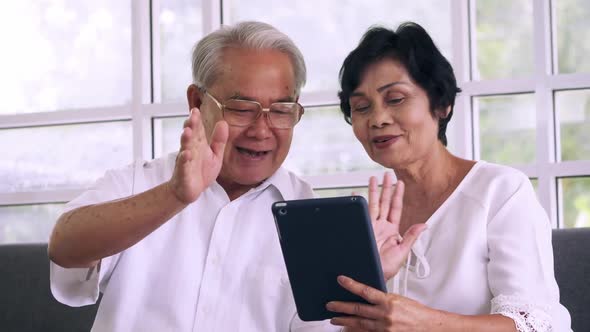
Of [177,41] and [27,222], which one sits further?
[27,222]

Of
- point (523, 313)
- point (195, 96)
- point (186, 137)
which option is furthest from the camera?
point (195, 96)

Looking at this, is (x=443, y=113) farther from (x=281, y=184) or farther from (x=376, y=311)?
(x=376, y=311)

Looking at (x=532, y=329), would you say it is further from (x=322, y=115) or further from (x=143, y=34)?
(x=143, y=34)

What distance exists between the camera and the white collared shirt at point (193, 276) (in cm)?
209

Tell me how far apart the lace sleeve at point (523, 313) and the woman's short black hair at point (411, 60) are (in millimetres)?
604

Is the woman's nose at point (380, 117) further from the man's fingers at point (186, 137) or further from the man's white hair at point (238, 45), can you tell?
the man's fingers at point (186, 137)

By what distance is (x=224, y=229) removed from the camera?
2180 millimetres

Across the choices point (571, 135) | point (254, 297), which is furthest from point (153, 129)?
point (254, 297)

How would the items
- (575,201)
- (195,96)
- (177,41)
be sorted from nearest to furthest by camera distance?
1. (195,96)
2. (575,201)
3. (177,41)

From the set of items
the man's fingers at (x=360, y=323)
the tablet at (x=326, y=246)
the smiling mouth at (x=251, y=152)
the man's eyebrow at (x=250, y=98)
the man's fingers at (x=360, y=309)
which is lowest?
the man's fingers at (x=360, y=323)

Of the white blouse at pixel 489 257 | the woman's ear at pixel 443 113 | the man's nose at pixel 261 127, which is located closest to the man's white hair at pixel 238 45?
the man's nose at pixel 261 127

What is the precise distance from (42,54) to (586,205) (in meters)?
2.81

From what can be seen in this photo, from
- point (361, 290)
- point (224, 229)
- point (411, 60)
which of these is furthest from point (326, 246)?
point (411, 60)

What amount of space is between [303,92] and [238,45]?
1902 mm
